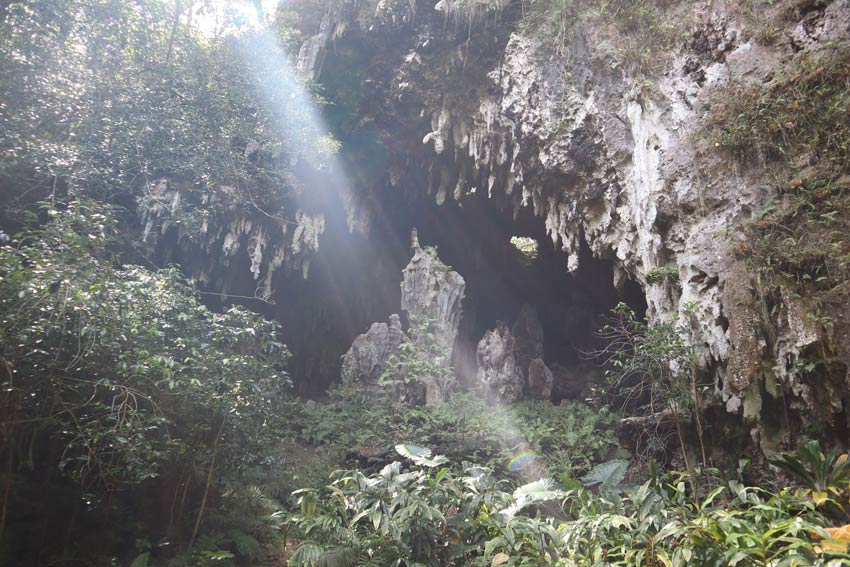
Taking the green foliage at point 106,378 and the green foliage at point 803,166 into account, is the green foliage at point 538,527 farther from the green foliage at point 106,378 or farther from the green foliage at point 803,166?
the green foliage at point 803,166

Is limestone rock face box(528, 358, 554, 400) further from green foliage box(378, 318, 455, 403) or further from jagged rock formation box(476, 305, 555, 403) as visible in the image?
green foliage box(378, 318, 455, 403)

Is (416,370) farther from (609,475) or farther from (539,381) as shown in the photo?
(609,475)

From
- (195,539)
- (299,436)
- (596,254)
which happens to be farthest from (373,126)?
(195,539)

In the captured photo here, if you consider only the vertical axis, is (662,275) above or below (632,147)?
below

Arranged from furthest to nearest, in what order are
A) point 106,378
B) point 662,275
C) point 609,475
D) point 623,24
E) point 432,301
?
point 432,301 → point 623,24 → point 662,275 → point 609,475 → point 106,378

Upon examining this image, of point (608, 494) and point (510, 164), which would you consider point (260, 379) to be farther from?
point (510, 164)

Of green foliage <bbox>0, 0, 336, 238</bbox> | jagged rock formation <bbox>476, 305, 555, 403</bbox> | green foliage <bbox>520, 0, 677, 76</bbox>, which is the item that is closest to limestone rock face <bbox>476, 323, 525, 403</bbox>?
jagged rock formation <bbox>476, 305, 555, 403</bbox>

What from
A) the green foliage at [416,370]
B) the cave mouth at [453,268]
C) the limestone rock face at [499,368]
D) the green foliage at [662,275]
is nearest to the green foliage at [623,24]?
the green foliage at [662,275]

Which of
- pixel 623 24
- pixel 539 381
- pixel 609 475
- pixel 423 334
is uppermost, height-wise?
pixel 623 24

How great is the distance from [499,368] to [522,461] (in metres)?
3.32

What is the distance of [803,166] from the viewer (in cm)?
467

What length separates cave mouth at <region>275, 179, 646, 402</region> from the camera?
12.0 m

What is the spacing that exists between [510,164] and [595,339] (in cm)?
565

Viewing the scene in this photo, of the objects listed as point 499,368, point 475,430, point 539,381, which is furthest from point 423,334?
point 539,381
